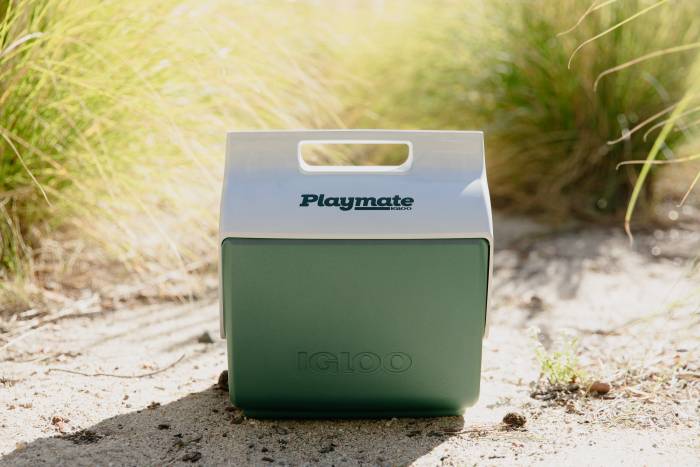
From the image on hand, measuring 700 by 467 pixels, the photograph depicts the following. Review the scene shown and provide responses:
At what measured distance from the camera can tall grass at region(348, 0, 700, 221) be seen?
3232 mm

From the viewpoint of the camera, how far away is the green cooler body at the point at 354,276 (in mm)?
1481

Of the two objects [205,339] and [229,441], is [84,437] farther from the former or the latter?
[205,339]

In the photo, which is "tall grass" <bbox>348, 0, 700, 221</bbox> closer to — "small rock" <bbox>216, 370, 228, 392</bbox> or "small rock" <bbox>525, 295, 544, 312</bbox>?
"small rock" <bbox>525, 295, 544, 312</bbox>

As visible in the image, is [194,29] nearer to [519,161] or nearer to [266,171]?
[266,171]

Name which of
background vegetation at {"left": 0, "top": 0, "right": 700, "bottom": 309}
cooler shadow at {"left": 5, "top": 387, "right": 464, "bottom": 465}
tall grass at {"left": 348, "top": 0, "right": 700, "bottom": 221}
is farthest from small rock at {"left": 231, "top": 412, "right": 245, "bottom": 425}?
tall grass at {"left": 348, "top": 0, "right": 700, "bottom": 221}

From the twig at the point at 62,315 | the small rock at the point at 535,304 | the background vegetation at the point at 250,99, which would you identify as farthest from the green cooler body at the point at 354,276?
the small rock at the point at 535,304

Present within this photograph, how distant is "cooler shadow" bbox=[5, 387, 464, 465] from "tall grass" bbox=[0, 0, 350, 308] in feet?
2.20

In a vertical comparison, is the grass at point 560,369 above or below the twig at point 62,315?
below

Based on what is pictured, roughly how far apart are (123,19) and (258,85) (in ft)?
1.53

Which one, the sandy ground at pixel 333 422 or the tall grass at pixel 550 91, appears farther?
the tall grass at pixel 550 91

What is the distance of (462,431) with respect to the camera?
5.28ft

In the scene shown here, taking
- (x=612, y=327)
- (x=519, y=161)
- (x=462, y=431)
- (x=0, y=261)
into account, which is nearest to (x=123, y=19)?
(x=0, y=261)

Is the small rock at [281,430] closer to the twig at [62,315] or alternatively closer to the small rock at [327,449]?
the small rock at [327,449]

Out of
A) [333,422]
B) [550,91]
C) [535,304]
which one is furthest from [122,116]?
[550,91]
